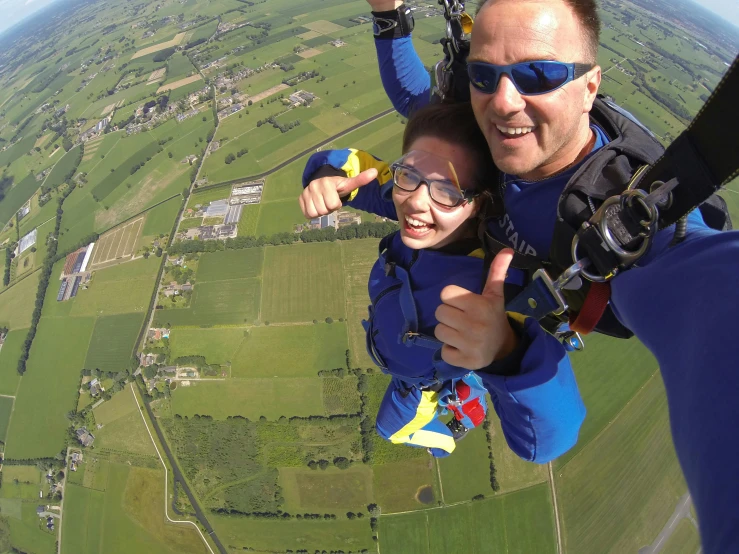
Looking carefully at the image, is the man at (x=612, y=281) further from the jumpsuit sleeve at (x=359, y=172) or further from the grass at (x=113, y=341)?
the grass at (x=113, y=341)

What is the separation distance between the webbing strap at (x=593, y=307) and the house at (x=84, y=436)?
24100 millimetres

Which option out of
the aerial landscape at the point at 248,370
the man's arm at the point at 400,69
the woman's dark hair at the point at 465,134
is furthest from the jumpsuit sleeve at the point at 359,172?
the aerial landscape at the point at 248,370

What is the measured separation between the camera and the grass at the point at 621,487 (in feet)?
44.2

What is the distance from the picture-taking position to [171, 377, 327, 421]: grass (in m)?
17.0

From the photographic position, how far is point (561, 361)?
61.3 inches

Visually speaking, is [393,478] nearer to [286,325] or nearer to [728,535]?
[286,325]

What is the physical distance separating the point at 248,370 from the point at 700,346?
19.4 m

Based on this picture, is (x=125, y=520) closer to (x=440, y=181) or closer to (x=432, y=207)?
(x=432, y=207)

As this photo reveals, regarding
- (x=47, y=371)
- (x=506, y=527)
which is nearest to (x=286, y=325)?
(x=506, y=527)

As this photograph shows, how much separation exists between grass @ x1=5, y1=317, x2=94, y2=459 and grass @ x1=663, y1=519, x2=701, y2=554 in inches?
1097

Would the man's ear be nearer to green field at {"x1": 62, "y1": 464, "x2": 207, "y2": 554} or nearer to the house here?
green field at {"x1": 62, "y1": 464, "x2": 207, "y2": 554}

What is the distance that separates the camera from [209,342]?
19578 mm

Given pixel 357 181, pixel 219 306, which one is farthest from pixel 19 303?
pixel 357 181

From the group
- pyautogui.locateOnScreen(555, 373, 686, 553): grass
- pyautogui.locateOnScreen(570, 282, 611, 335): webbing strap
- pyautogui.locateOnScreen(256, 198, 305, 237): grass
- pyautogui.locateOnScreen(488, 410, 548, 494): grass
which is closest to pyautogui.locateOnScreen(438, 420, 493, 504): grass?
pyautogui.locateOnScreen(488, 410, 548, 494): grass
